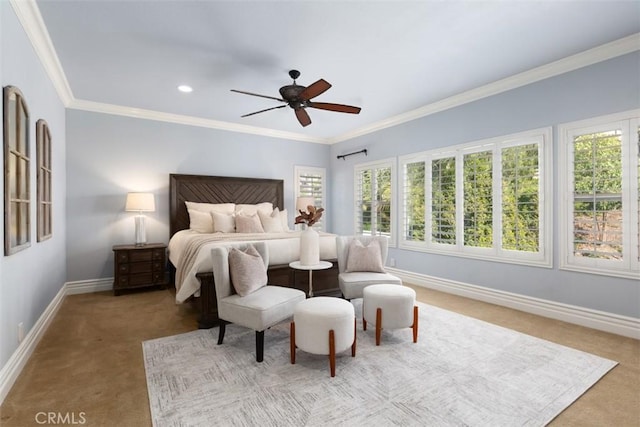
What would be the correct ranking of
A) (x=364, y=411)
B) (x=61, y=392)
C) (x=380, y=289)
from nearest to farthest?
(x=364, y=411) < (x=61, y=392) < (x=380, y=289)

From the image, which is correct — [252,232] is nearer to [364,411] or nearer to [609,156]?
[364,411]

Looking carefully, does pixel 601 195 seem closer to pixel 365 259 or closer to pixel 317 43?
pixel 365 259

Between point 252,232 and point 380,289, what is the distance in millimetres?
2505

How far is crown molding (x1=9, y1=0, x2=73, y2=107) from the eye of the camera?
2.42m

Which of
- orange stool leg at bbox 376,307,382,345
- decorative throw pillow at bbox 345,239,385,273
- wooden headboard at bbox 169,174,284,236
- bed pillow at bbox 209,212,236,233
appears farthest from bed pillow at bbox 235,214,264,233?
orange stool leg at bbox 376,307,382,345

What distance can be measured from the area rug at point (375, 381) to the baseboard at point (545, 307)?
0.81 metres

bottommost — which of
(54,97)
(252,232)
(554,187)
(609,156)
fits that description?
(252,232)

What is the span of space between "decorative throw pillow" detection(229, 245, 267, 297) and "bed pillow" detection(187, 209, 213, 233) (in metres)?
2.18

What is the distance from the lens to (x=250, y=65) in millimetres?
3461

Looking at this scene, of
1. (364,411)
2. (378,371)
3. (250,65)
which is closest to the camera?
(364,411)

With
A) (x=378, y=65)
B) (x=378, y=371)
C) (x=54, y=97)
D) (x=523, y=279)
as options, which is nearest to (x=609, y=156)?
(x=523, y=279)

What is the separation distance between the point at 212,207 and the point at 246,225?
33.4 inches

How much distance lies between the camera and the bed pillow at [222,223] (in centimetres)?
482

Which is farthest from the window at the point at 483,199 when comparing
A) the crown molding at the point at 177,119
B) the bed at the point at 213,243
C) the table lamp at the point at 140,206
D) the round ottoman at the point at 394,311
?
the table lamp at the point at 140,206
